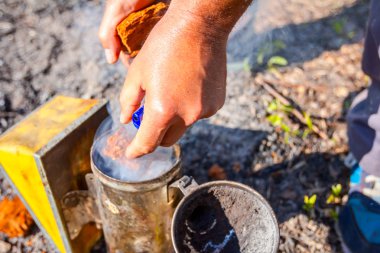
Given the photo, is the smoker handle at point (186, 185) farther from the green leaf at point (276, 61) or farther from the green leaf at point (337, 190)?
the green leaf at point (276, 61)

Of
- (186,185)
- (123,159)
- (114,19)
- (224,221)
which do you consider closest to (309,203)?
(224,221)

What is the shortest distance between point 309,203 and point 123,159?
111cm

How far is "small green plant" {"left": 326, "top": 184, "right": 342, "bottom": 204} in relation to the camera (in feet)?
7.54

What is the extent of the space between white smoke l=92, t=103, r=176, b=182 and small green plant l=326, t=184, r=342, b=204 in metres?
1.09

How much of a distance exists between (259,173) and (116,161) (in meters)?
1.02

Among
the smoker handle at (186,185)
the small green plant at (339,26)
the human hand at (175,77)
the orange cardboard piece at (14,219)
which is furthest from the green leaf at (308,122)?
the orange cardboard piece at (14,219)

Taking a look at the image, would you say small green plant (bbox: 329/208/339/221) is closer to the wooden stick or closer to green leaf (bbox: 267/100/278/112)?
the wooden stick

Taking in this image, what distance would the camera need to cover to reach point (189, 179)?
1.49 metres

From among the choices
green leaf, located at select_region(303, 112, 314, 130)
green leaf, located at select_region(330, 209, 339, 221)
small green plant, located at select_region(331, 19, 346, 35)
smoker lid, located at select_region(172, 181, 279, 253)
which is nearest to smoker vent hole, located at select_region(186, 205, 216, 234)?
smoker lid, located at select_region(172, 181, 279, 253)

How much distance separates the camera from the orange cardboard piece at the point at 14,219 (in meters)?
2.04

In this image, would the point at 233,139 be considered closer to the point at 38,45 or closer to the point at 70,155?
the point at 70,155

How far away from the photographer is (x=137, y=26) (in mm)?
1569

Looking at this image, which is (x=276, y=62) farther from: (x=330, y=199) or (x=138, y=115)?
(x=138, y=115)

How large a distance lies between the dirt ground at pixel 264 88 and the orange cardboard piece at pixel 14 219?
0.16 feet
